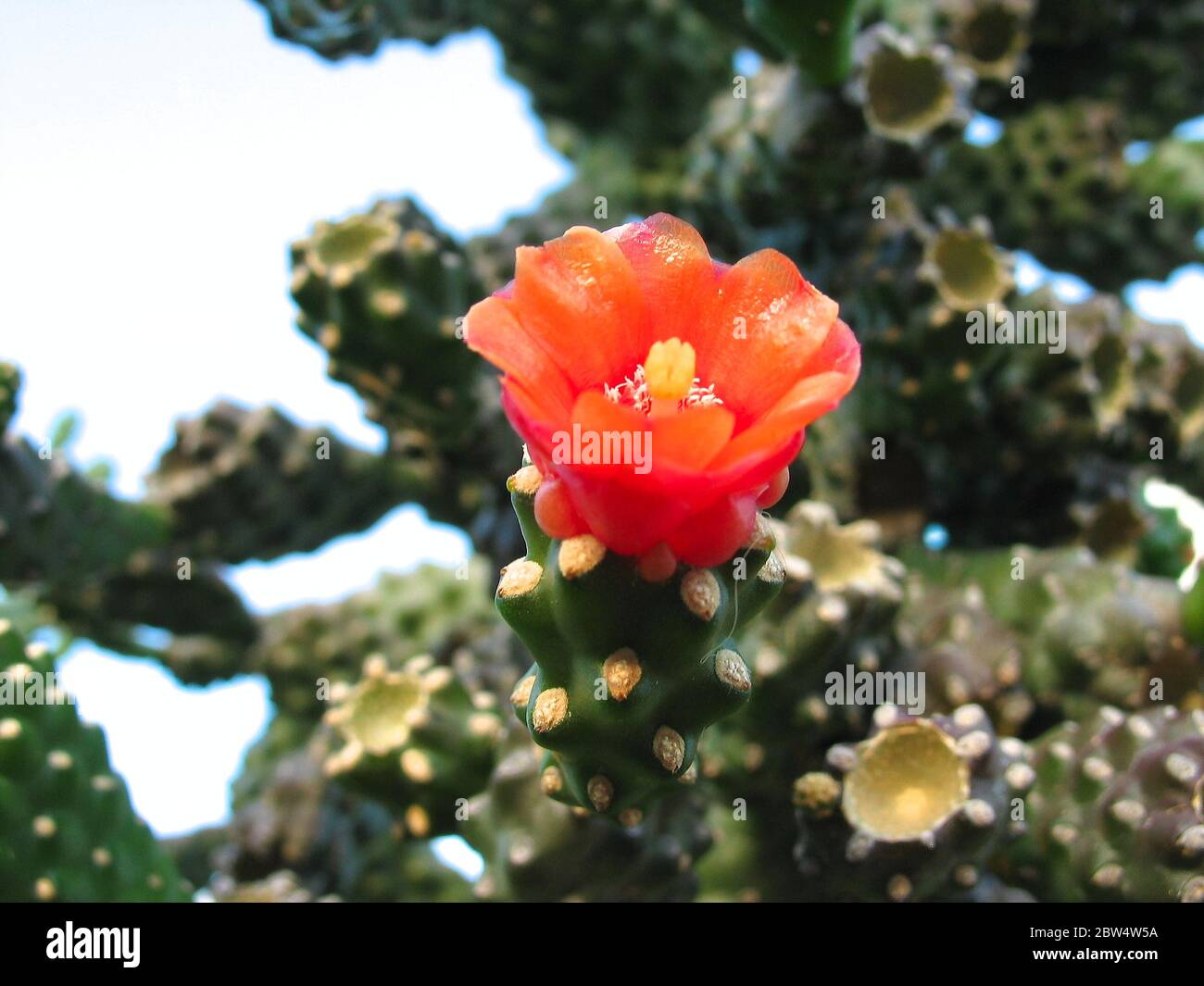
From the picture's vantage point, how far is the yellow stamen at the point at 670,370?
1.11 meters

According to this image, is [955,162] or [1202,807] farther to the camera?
[955,162]

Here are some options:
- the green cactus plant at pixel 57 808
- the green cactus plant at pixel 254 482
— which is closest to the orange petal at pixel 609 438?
the green cactus plant at pixel 57 808

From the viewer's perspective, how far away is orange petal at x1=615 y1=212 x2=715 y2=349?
124 centimetres

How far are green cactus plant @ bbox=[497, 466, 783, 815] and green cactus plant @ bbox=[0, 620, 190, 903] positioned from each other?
889mm

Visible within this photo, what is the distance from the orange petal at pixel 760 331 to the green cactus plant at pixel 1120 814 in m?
0.96

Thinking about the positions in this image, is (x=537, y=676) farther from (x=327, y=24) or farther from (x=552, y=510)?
(x=327, y=24)

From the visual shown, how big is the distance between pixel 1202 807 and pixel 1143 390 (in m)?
1.14

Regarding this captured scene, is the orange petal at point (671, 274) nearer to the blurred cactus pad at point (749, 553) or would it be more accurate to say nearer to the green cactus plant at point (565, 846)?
the blurred cactus pad at point (749, 553)

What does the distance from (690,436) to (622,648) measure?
0.24 meters

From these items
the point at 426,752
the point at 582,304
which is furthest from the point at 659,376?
the point at 426,752

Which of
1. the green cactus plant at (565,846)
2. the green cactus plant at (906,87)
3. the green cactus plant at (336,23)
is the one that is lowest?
the green cactus plant at (565,846)

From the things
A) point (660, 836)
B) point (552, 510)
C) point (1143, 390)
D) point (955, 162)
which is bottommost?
point (660, 836)
